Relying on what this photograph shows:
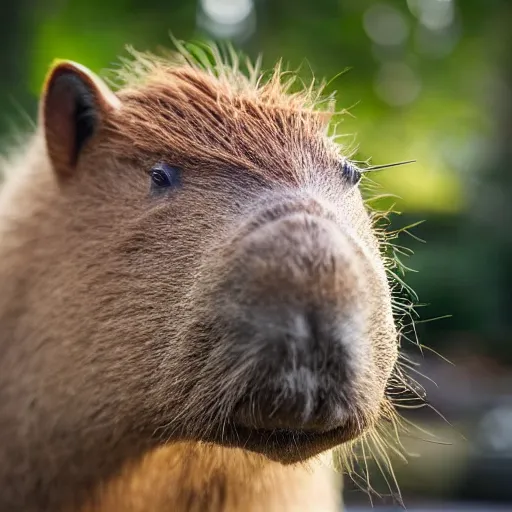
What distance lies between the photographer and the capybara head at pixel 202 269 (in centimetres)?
117

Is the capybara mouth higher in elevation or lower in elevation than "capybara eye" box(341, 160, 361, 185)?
lower

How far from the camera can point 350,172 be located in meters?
1.51

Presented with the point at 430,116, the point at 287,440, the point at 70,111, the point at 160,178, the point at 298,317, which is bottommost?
the point at 287,440

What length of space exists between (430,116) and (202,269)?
9403mm

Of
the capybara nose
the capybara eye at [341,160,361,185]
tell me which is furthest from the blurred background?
the capybara nose

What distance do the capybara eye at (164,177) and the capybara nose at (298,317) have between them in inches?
12.7

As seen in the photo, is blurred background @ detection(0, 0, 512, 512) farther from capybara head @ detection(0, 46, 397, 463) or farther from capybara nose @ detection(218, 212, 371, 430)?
capybara nose @ detection(218, 212, 371, 430)

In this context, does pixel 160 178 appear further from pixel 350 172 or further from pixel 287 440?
pixel 287 440

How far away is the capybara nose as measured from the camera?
3.77ft

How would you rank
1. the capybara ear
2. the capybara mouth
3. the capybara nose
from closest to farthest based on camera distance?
the capybara nose < the capybara mouth < the capybara ear

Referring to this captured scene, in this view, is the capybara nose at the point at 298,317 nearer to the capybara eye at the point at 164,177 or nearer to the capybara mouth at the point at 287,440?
the capybara mouth at the point at 287,440

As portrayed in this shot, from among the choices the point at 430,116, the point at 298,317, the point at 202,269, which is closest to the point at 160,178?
the point at 202,269

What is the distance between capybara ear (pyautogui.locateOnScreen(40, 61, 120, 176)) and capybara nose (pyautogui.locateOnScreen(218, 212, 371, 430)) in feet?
1.94

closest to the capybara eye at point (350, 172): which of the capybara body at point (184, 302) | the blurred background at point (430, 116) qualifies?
the capybara body at point (184, 302)
